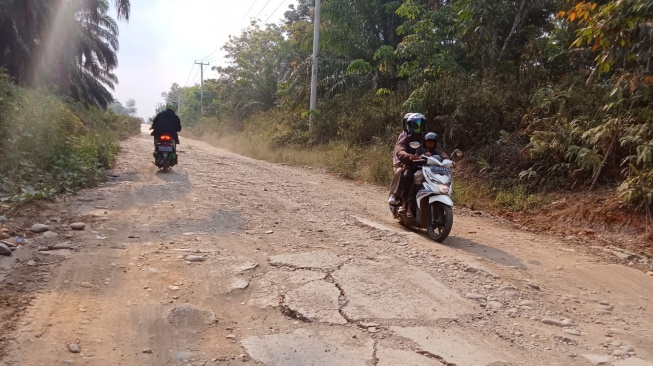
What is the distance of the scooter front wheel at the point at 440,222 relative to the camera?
5281 mm

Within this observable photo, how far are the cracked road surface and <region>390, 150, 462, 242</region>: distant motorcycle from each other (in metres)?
0.20

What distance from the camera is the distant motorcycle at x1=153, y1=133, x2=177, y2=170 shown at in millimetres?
10102

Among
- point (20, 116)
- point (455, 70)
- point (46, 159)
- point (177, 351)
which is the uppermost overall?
point (455, 70)

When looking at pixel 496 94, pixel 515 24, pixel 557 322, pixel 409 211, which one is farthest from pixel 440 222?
pixel 515 24

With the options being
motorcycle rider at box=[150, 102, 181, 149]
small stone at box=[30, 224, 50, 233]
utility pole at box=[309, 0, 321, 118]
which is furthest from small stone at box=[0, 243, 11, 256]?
utility pole at box=[309, 0, 321, 118]

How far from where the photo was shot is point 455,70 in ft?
40.0

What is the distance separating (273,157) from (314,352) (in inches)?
562

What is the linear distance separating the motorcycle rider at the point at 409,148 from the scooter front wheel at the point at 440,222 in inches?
17.1

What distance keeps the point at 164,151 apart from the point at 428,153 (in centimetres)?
652

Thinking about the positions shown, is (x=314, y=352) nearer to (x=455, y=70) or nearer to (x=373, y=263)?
(x=373, y=263)

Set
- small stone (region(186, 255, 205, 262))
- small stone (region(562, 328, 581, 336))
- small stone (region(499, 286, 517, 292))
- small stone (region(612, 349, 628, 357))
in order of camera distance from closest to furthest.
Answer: small stone (region(612, 349, 628, 357)), small stone (region(562, 328, 581, 336)), small stone (region(499, 286, 517, 292)), small stone (region(186, 255, 205, 262))

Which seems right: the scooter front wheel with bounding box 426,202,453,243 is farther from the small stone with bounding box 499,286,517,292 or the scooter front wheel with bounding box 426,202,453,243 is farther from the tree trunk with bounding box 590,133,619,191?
the tree trunk with bounding box 590,133,619,191

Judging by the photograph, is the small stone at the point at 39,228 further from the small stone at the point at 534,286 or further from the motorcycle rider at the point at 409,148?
the small stone at the point at 534,286

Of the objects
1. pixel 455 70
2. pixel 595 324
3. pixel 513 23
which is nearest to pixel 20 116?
pixel 595 324
